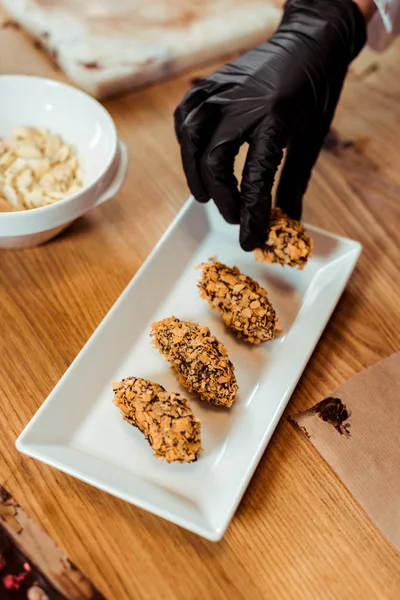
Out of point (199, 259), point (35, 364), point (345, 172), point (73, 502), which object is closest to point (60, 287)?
point (35, 364)

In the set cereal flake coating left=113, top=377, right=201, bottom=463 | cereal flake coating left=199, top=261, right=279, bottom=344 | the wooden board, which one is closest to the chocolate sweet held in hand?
cereal flake coating left=113, top=377, right=201, bottom=463

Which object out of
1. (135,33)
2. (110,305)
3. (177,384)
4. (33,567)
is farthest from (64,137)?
(33,567)

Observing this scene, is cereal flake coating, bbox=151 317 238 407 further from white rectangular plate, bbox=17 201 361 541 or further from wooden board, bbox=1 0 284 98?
wooden board, bbox=1 0 284 98

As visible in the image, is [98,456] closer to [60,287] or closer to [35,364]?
Result: [35,364]

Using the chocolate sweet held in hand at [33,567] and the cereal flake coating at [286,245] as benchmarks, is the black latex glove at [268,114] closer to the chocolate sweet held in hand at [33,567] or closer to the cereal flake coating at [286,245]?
the cereal flake coating at [286,245]

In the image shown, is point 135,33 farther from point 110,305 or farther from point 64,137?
point 110,305
